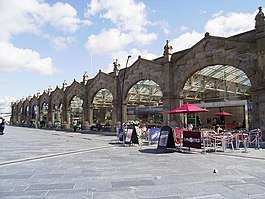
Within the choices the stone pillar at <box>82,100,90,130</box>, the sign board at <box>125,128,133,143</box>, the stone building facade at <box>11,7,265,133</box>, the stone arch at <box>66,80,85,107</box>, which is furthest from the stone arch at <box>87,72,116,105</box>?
the sign board at <box>125,128,133,143</box>

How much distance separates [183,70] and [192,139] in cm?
997

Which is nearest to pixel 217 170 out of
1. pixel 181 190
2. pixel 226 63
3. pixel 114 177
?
pixel 181 190

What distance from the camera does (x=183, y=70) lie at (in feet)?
68.2

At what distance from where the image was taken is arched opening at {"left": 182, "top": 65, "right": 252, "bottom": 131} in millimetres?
21203

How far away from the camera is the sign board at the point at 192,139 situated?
11.6 m

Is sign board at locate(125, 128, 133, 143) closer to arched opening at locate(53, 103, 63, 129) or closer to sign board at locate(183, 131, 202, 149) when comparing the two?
sign board at locate(183, 131, 202, 149)

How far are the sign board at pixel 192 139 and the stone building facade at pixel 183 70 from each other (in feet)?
20.2

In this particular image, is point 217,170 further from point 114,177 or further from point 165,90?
point 165,90

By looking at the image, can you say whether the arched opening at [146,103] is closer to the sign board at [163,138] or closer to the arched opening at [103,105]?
the arched opening at [103,105]

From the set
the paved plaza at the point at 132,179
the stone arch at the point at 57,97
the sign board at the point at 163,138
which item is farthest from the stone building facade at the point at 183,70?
the paved plaza at the point at 132,179

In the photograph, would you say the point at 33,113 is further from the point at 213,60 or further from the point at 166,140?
the point at 166,140

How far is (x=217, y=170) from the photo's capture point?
7.40 metres

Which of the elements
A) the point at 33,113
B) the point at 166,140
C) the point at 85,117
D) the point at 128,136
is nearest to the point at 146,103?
the point at 85,117

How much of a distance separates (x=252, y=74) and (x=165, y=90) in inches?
304
